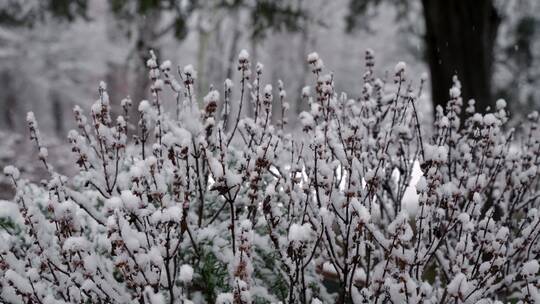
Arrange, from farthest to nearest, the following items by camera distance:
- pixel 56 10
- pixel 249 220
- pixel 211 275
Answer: pixel 56 10 < pixel 211 275 < pixel 249 220

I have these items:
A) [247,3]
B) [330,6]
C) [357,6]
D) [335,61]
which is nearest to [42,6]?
[247,3]

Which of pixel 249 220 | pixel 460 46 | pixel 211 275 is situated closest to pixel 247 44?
pixel 460 46

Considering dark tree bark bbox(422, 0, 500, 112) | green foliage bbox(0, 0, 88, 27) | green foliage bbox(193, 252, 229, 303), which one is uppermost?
green foliage bbox(0, 0, 88, 27)

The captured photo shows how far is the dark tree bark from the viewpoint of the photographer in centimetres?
610

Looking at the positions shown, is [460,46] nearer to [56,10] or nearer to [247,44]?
[56,10]

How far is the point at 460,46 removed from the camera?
6.12 meters

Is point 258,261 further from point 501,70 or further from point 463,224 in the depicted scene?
point 501,70

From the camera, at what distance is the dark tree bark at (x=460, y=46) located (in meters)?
6.10

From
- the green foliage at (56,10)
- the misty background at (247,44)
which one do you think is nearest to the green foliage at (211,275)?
the misty background at (247,44)

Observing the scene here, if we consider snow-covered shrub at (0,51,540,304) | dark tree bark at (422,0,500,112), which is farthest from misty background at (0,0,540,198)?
snow-covered shrub at (0,51,540,304)

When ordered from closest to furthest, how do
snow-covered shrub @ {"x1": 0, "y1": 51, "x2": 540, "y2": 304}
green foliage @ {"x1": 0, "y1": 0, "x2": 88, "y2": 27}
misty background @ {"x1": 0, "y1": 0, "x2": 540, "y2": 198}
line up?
snow-covered shrub @ {"x1": 0, "y1": 51, "x2": 540, "y2": 304}, misty background @ {"x1": 0, "y1": 0, "x2": 540, "y2": 198}, green foliage @ {"x1": 0, "y1": 0, "x2": 88, "y2": 27}

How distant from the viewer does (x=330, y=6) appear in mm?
21750

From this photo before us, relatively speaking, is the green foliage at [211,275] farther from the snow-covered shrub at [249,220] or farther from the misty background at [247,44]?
the misty background at [247,44]

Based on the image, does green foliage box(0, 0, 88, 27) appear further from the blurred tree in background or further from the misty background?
the blurred tree in background
